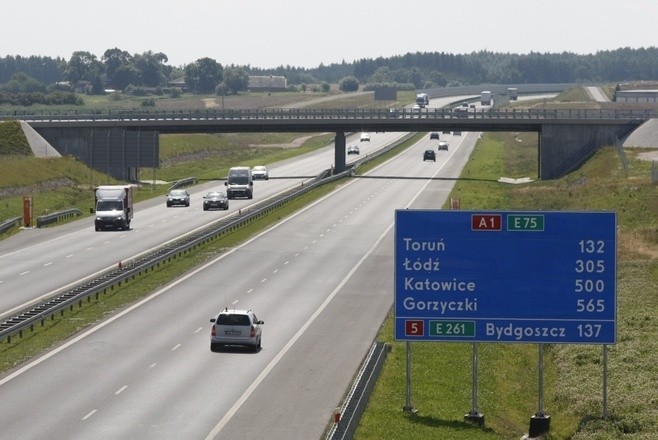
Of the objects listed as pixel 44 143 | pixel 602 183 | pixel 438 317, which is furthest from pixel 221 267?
pixel 44 143

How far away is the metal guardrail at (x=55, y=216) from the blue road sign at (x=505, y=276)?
208ft

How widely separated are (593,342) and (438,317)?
435cm

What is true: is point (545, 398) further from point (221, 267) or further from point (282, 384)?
point (221, 267)

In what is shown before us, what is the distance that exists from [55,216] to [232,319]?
5629 centimetres

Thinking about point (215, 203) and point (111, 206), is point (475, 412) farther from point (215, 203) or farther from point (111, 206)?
point (215, 203)

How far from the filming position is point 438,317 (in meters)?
40.3

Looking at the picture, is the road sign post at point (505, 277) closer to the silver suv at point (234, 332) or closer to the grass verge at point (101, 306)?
the silver suv at point (234, 332)

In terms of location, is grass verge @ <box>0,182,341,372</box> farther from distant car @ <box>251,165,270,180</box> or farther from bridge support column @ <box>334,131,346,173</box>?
bridge support column @ <box>334,131,346,173</box>

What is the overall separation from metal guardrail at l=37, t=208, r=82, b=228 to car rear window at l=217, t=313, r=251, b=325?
172 feet

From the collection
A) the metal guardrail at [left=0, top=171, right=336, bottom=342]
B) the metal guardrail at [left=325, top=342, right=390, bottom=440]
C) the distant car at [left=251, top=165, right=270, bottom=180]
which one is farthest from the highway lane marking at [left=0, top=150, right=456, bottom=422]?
the distant car at [left=251, top=165, right=270, bottom=180]

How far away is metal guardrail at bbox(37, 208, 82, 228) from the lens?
329ft

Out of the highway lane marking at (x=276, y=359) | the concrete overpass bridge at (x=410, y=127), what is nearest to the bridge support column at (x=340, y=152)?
the concrete overpass bridge at (x=410, y=127)

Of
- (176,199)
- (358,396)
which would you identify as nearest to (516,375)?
(358,396)

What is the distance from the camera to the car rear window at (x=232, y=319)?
49.5 meters
